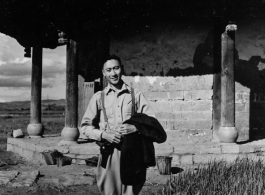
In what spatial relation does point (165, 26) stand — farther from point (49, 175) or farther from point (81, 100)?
point (49, 175)

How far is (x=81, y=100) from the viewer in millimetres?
8906

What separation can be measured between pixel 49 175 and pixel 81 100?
330cm

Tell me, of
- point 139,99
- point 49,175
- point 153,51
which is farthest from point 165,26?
point 139,99

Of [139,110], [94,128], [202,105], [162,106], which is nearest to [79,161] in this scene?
[162,106]

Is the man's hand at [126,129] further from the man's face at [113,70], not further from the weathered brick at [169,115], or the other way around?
the weathered brick at [169,115]

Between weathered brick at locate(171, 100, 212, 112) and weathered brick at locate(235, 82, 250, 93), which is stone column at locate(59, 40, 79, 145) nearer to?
weathered brick at locate(171, 100, 212, 112)

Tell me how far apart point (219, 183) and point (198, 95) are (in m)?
4.11

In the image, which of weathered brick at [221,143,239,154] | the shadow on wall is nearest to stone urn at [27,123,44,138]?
the shadow on wall

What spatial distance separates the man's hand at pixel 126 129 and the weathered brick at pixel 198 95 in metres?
5.61

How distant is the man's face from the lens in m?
2.73

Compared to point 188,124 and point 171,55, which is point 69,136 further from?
point 171,55

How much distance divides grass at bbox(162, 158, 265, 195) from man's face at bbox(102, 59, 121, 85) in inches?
62.9

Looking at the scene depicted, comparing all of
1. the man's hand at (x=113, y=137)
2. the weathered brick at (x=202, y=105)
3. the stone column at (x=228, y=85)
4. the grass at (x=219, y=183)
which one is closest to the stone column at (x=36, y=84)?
the weathered brick at (x=202, y=105)

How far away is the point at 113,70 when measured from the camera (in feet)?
9.00
